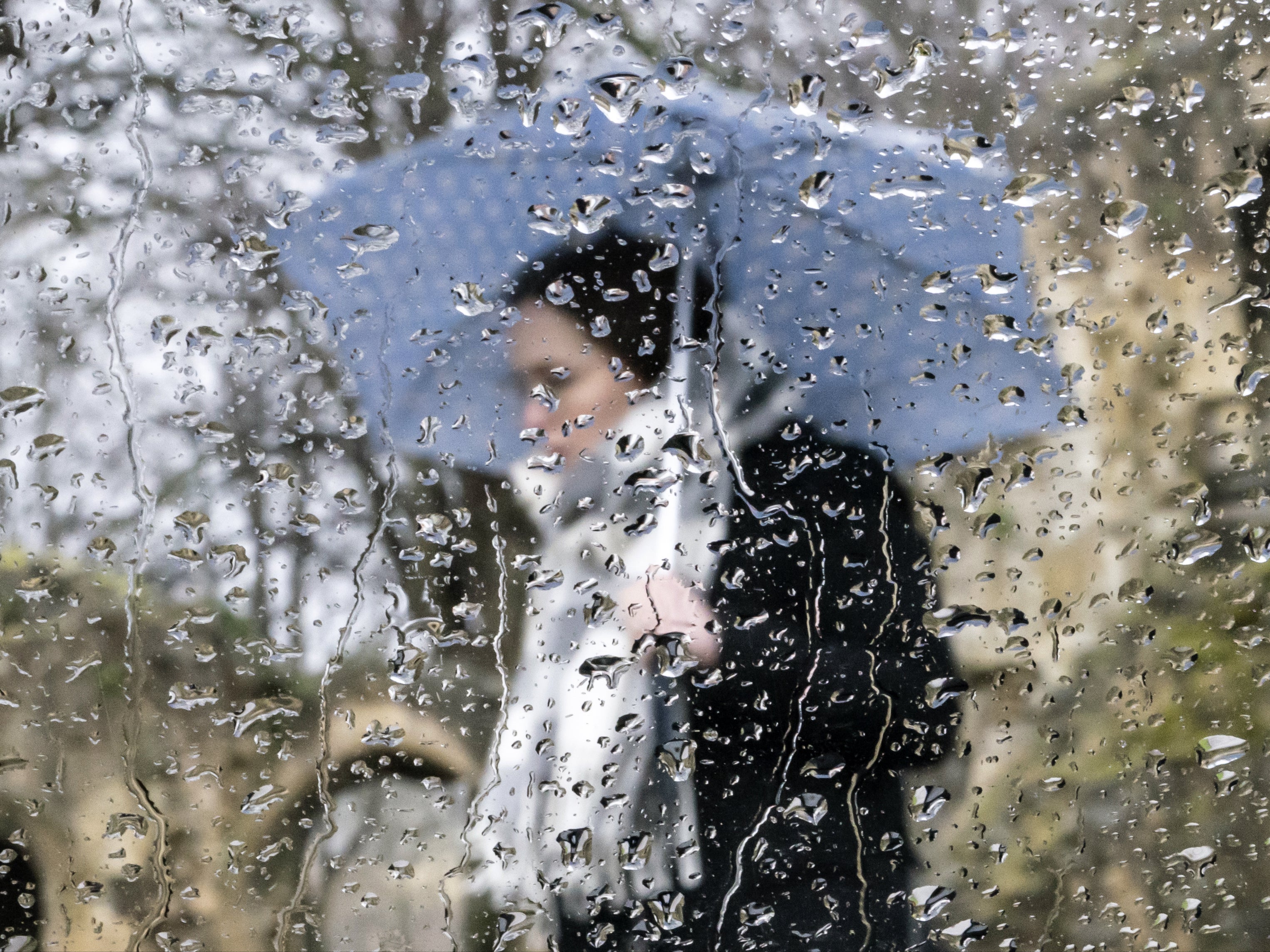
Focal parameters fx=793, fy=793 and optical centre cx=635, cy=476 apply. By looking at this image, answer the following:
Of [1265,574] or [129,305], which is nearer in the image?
[129,305]

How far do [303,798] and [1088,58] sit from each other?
0.81m

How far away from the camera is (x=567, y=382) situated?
1.92ft

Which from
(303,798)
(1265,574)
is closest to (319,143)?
(303,798)

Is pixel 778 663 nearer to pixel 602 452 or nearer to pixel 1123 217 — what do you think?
pixel 602 452

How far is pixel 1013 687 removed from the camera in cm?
64

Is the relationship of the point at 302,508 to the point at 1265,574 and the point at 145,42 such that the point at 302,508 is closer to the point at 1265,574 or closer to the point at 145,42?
the point at 145,42

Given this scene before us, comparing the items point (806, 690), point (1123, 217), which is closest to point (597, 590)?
point (806, 690)

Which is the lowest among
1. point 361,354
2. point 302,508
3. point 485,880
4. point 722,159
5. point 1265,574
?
point 485,880

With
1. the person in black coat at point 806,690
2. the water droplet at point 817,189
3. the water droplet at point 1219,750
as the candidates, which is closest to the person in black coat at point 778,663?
the person in black coat at point 806,690

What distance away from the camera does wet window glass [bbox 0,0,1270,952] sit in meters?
0.55

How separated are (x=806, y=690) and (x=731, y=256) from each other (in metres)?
0.34

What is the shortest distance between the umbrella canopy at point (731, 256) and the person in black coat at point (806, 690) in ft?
0.15

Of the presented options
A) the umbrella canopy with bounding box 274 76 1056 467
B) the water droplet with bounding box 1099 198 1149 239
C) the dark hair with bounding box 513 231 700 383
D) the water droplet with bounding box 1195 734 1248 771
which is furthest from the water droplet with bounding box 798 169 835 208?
the water droplet with bounding box 1195 734 1248 771

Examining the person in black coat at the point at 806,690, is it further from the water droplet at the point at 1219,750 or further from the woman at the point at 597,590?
the water droplet at the point at 1219,750
